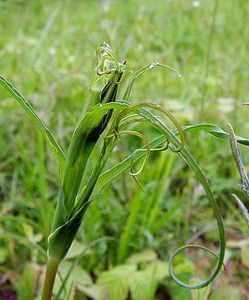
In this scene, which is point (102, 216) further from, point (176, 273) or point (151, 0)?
point (151, 0)

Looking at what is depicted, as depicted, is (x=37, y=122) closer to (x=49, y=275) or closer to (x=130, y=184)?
(x=49, y=275)

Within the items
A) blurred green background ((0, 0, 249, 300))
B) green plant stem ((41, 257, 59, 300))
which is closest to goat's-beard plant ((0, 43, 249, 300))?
green plant stem ((41, 257, 59, 300))

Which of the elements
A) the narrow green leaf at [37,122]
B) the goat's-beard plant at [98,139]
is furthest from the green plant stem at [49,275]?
the narrow green leaf at [37,122]

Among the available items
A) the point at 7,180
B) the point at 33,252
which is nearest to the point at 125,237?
the point at 33,252

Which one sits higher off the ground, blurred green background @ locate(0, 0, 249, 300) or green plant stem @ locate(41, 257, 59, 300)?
blurred green background @ locate(0, 0, 249, 300)

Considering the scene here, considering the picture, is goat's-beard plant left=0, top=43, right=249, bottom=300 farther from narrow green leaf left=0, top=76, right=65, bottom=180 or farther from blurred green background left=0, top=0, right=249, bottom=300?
blurred green background left=0, top=0, right=249, bottom=300
